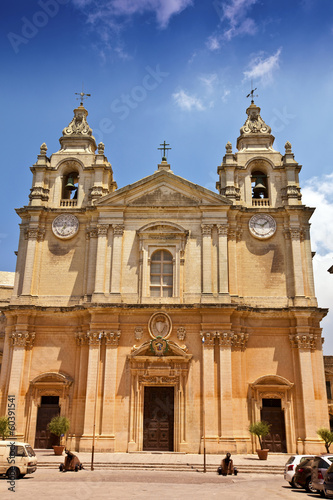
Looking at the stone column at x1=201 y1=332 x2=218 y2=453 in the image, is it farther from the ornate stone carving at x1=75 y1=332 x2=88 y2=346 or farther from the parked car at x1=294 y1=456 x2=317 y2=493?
the parked car at x1=294 y1=456 x2=317 y2=493

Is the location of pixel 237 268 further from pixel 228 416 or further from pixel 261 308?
pixel 228 416

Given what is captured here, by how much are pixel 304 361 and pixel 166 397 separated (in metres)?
8.13

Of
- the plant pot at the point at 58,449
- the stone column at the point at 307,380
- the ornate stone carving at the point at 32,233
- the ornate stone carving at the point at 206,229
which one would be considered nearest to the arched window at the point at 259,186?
the ornate stone carving at the point at 206,229

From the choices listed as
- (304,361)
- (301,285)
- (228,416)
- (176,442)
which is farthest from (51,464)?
(301,285)

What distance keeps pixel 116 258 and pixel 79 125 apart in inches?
457

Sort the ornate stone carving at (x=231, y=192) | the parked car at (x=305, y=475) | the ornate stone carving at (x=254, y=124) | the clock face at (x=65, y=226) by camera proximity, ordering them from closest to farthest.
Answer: the parked car at (x=305, y=475), the clock face at (x=65, y=226), the ornate stone carving at (x=231, y=192), the ornate stone carving at (x=254, y=124)

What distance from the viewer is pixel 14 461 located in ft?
62.4

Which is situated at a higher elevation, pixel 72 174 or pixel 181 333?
pixel 72 174

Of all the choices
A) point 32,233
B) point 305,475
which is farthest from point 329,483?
point 32,233

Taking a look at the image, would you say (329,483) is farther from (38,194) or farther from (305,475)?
(38,194)

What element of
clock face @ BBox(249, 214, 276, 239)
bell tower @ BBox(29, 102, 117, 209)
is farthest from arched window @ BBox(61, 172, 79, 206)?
clock face @ BBox(249, 214, 276, 239)

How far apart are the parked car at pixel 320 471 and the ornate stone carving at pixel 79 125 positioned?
1047 inches

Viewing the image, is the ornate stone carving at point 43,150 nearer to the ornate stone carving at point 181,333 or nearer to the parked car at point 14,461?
the ornate stone carving at point 181,333

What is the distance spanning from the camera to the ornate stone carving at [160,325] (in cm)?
2880
